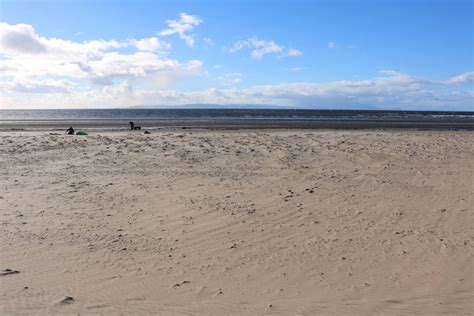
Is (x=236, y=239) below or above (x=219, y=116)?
below

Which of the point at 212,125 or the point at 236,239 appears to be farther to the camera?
the point at 212,125

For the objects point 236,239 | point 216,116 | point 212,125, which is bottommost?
point 236,239

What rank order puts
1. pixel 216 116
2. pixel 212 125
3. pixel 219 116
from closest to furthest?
pixel 212 125
pixel 219 116
pixel 216 116

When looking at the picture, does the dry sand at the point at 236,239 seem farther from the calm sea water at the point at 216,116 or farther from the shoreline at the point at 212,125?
the calm sea water at the point at 216,116

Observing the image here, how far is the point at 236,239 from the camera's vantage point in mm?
6004

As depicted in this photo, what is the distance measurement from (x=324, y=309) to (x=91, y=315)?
236 cm

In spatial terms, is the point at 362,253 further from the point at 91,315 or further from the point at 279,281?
the point at 91,315


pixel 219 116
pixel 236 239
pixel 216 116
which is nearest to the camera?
pixel 236 239

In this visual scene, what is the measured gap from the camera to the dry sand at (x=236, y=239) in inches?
170

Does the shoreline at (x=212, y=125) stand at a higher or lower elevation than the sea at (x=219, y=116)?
lower

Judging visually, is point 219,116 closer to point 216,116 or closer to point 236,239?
point 216,116

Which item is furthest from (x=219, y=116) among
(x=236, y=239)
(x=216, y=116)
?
(x=236, y=239)

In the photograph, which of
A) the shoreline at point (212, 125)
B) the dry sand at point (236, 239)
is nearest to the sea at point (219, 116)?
the shoreline at point (212, 125)

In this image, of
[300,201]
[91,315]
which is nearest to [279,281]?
[91,315]
